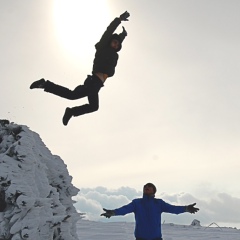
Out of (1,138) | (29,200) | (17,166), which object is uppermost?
(1,138)

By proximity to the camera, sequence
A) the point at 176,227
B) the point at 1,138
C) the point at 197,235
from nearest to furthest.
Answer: the point at 1,138
the point at 197,235
the point at 176,227

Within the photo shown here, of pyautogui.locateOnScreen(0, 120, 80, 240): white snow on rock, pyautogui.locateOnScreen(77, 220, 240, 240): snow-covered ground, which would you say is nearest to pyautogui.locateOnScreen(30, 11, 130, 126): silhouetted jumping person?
pyautogui.locateOnScreen(0, 120, 80, 240): white snow on rock

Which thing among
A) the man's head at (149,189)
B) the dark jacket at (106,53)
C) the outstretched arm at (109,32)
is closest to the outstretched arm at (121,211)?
the man's head at (149,189)

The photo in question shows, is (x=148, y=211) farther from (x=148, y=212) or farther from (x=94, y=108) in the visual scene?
(x=94, y=108)

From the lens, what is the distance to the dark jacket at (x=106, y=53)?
6077 mm

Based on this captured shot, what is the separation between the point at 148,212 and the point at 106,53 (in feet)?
7.91

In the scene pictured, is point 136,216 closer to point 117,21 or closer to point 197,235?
point 117,21

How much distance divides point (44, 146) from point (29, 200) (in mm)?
1498

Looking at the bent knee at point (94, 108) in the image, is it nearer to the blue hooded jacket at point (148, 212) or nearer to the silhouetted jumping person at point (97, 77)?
the silhouetted jumping person at point (97, 77)

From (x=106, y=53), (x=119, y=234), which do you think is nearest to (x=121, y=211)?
(x=106, y=53)

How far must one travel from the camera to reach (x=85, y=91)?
6.34m

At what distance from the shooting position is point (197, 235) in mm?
10398

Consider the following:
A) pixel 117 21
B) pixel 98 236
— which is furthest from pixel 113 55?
pixel 98 236

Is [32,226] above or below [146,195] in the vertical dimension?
below
